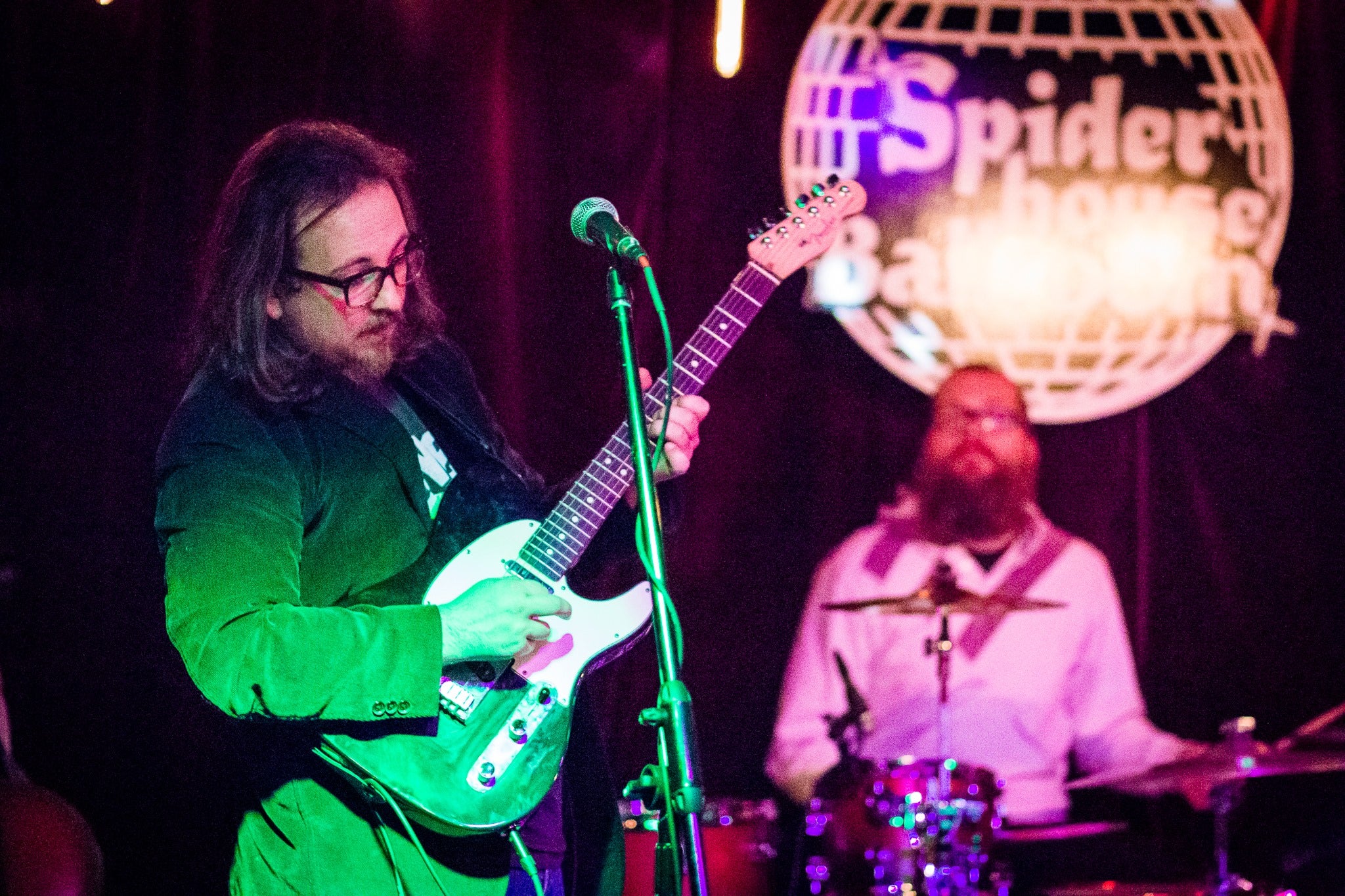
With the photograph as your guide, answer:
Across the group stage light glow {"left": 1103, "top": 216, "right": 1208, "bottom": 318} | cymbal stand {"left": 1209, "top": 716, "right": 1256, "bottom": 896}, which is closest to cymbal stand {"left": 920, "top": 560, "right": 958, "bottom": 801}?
cymbal stand {"left": 1209, "top": 716, "right": 1256, "bottom": 896}

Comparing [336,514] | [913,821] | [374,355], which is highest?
[374,355]

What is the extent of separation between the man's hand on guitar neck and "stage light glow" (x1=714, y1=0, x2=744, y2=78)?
2.49 metres

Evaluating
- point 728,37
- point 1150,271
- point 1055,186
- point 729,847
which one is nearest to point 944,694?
point 729,847

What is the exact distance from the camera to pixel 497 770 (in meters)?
2.10

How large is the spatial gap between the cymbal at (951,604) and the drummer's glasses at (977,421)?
23.3 inches

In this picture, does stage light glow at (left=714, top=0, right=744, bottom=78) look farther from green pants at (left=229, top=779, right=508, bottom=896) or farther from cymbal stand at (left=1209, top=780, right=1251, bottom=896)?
green pants at (left=229, top=779, right=508, bottom=896)

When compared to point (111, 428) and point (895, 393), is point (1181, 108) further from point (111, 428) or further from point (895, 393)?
point (111, 428)

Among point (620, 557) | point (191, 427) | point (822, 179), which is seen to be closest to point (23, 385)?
point (191, 427)

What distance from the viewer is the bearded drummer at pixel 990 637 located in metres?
4.16

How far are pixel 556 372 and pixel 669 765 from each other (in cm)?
241

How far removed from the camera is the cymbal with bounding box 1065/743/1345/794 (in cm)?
346

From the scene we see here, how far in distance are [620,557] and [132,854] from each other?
1.93 meters

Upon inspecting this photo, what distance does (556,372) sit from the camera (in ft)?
13.0

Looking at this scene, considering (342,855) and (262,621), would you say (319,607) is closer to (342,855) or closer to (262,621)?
(262,621)
